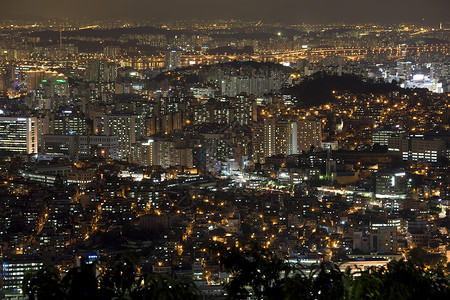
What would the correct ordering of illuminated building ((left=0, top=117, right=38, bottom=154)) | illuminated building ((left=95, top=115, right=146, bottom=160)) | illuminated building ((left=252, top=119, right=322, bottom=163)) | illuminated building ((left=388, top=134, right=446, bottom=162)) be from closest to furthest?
illuminated building ((left=388, top=134, right=446, bottom=162)) < illuminated building ((left=252, top=119, right=322, bottom=163)) < illuminated building ((left=95, top=115, right=146, bottom=160)) < illuminated building ((left=0, top=117, right=38, bottom=154))

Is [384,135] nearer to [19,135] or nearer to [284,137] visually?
[284,137]

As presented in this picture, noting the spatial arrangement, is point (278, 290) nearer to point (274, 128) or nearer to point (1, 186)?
point (1, 186)

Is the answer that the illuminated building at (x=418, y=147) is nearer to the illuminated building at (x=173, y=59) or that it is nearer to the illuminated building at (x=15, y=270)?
the illuminated building at (x=15, y=270)

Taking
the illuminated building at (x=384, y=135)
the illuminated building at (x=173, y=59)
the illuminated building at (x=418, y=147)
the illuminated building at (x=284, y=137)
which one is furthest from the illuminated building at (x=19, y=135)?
the illuminated building at (x=173, y=59)

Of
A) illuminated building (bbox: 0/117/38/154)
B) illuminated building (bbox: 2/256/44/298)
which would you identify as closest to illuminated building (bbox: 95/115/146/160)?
illuminated building (bbox: 0/117/38/154)

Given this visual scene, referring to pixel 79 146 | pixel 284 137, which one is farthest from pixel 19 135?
pixel 284 137

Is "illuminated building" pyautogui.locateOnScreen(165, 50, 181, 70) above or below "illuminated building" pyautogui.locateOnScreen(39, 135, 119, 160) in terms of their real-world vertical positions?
above

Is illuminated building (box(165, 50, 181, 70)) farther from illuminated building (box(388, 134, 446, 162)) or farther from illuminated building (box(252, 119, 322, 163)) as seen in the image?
illuminated building (box(388, 134, 446, 162))

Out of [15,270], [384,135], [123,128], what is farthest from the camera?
[123,128]
